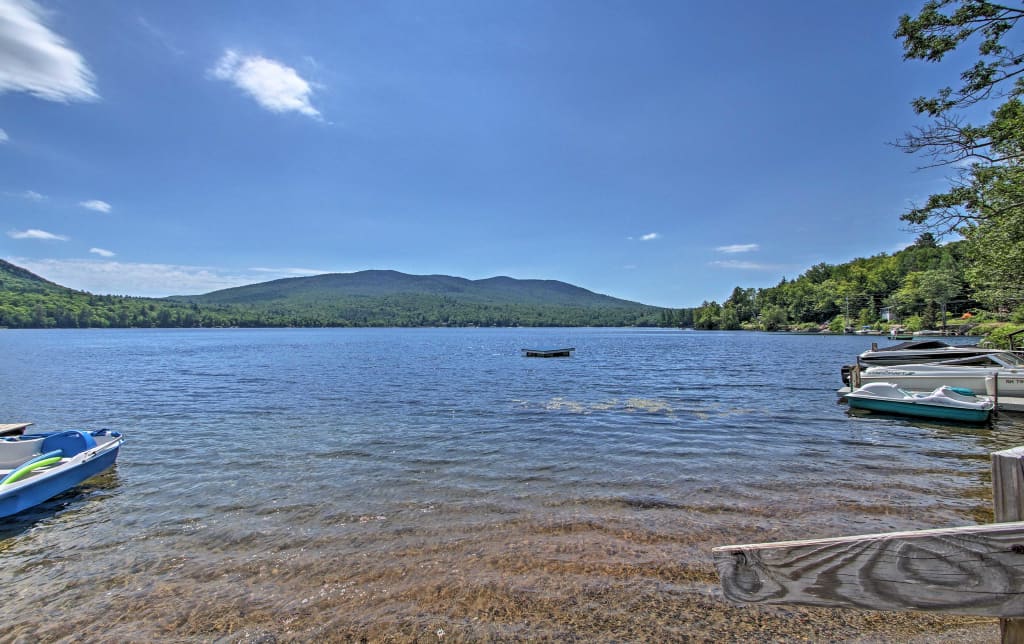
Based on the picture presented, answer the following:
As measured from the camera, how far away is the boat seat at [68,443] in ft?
37.9

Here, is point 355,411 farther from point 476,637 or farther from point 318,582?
point 476,637

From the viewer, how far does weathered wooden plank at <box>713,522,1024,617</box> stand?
1869 millimetres

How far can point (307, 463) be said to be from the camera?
42.3ft

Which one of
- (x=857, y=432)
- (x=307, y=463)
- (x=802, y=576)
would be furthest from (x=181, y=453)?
(x=857, y=432)

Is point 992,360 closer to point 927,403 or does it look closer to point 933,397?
point 933,397

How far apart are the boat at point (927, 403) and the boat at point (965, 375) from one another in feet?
5.09

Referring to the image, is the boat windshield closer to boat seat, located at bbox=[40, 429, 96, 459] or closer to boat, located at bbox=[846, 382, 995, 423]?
boat, located at bbox=[846, 382, 995, 423]

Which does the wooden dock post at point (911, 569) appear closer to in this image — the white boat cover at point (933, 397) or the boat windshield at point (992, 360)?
the white boat cover at point (933, 397)

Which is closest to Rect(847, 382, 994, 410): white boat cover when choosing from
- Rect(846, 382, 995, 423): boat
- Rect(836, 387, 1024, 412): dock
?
Rect(846, 382, 995, 423): boat

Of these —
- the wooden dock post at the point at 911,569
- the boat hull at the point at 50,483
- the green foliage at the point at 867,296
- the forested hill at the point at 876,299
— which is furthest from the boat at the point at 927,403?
the green foliage at the point at 867,296

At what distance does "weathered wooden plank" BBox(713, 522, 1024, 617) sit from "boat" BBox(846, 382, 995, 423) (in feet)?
67.5

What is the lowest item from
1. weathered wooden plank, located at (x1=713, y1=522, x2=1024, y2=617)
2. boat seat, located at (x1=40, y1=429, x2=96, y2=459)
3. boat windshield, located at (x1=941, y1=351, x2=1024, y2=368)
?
boat seat, located at (x1=40, y1=429, x2=96, y2=459)

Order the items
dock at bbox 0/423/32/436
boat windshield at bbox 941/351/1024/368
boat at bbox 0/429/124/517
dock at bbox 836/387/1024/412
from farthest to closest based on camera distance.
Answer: boat windshield at bbox 941/351/1024/368 → dock at bbox 836/387/1024/412 → dock at bbox 0/423/32/436 → boat at bbox 0/429/124/517

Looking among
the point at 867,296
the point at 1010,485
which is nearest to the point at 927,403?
the point at 1010,485
